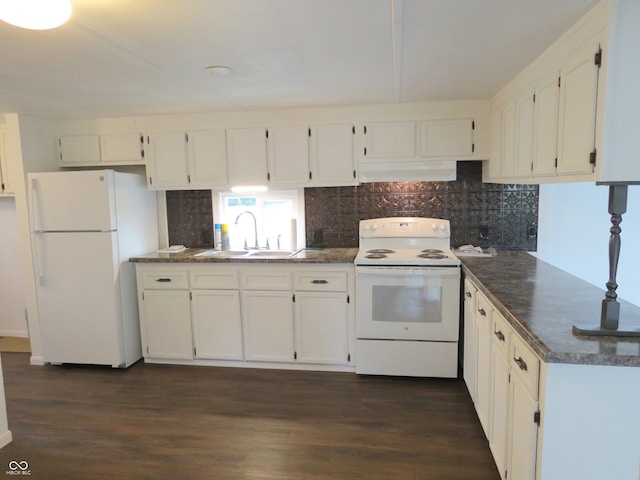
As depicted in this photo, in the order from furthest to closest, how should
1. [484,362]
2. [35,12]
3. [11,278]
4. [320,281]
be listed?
[11,278]
[320,281]
[484,362]
[35,12]

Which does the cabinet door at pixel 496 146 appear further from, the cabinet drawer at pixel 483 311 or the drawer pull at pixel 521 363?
the drawer pull at pixel 521 363

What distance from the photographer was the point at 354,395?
120 inches

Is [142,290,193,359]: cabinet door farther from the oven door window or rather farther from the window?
the oven door window

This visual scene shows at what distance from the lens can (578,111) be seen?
1.82 metres

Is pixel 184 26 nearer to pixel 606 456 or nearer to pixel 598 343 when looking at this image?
pixel 598 343

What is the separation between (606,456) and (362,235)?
2481 mm

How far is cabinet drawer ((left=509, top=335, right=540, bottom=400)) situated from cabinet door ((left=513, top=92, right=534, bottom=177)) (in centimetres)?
116

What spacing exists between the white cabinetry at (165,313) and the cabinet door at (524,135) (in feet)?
8.67

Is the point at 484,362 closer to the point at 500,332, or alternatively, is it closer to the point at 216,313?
the point at 500,332

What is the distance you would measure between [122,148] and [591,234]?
13.0ft

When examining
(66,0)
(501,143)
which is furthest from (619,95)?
(66,0)

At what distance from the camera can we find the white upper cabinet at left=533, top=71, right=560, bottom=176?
210cm

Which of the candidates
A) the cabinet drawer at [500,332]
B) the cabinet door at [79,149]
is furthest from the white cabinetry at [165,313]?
the cabinet drawer at [500,332]

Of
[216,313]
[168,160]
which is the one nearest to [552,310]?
[216,313]
